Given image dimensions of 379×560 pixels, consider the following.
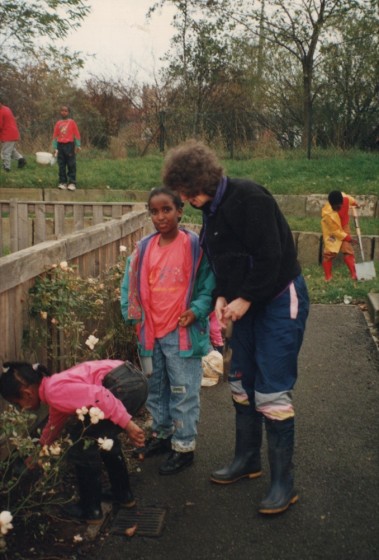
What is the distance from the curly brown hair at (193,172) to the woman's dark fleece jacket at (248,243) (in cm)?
6

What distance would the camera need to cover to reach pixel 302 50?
18.4 m

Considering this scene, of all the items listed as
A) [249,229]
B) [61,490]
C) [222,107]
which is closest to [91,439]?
[61,490]

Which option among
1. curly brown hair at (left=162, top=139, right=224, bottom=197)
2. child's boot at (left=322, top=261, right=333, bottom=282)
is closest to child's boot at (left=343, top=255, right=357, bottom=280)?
child's boot at (left=322, top=261, right=333, bottom=282)

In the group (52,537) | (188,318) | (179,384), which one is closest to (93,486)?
(52,537)

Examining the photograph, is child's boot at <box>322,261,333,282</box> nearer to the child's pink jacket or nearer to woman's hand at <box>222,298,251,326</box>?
woman's hand at <box>222,298,251,326</box>

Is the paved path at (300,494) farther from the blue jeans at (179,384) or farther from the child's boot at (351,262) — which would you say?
the child's boot at (351,262)

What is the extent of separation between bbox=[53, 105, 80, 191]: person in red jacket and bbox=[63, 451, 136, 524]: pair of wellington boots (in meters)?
11.9

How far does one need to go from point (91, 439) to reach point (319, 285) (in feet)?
22.1

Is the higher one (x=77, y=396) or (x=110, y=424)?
(x=77, y=396)

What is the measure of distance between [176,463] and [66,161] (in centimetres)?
1207

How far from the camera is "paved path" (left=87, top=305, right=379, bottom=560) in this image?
9.64ft

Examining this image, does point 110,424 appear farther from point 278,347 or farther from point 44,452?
point 278,347

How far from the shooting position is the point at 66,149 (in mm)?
14602

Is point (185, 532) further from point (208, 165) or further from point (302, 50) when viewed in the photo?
point (302, 50)
